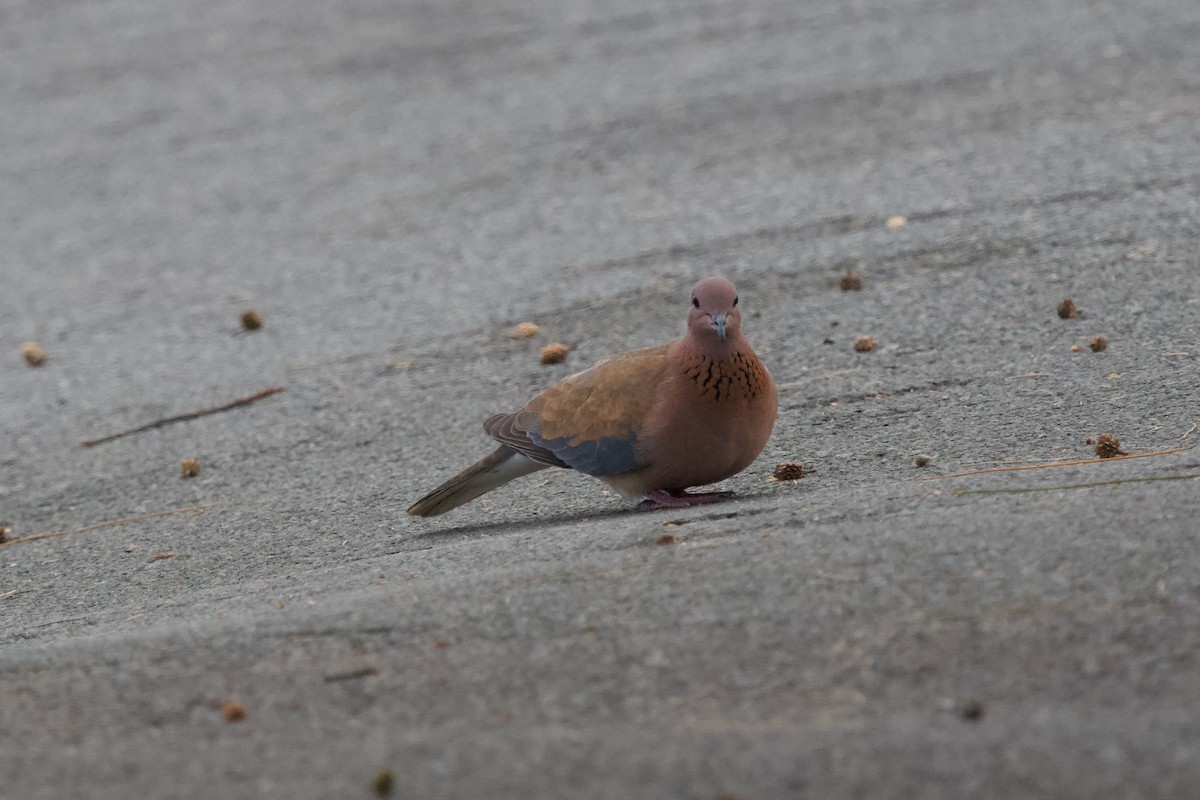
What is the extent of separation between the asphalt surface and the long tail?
0.11 m

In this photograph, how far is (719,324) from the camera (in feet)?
14.5

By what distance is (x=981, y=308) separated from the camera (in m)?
6.33

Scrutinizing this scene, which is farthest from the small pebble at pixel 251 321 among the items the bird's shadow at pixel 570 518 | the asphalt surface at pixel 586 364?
the bird's shadow at pixel 570 518

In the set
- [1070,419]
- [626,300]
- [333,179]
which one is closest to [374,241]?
[333,179]

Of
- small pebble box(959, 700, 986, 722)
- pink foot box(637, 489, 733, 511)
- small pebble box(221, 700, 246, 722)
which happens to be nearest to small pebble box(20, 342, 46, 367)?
pink foot box(637, 489, 733, 511)

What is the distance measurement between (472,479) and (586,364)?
157 cm

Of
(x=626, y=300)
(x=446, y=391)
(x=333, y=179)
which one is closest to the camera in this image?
(x=446, y=391)

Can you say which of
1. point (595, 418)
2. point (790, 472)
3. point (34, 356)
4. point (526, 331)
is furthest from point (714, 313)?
point (34, 356)

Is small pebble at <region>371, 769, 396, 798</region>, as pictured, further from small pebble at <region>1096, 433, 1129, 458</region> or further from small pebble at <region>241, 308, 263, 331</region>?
small pebble at <region>241, 308, 263, 331</region>

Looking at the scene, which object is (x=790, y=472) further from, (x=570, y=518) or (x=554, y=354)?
(x=554, y=354)

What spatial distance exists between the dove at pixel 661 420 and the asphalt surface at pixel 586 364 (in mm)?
156

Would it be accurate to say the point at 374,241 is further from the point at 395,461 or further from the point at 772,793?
the point at 772,793

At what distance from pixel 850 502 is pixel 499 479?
143cm

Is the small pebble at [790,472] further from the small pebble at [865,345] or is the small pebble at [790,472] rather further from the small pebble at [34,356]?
the small pebble at [34,356]
